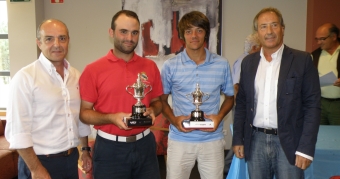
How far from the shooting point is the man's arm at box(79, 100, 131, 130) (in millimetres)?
1911

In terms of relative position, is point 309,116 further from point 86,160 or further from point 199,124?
point 86,160

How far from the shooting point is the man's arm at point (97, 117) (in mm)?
1911

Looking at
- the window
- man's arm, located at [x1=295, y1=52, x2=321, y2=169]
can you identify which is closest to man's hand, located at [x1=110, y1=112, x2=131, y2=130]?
man's arm, located at [x1=295, y1=52, x2=321, y2=169]

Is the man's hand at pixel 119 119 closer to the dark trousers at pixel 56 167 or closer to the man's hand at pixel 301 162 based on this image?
the dark trousers at pixel 56 167

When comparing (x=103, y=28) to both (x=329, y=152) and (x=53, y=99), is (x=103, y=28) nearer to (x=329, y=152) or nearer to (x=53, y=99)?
(x=53, y=99)

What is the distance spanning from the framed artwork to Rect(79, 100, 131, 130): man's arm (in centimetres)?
286

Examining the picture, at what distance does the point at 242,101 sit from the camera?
2258mm

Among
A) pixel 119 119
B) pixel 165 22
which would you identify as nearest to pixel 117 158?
pixel 119 119

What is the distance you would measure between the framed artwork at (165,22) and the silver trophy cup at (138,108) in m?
2.80

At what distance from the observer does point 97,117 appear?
1982 millimetres

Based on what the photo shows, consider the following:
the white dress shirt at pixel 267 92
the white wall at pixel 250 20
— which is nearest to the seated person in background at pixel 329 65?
the white wall at pixel 250 20

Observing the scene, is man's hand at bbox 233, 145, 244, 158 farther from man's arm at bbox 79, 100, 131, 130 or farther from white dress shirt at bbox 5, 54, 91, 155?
white dress shirt at bbox 5, 54, 91, 155

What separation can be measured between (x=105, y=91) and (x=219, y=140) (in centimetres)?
87

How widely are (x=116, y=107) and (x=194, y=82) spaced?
58cm
